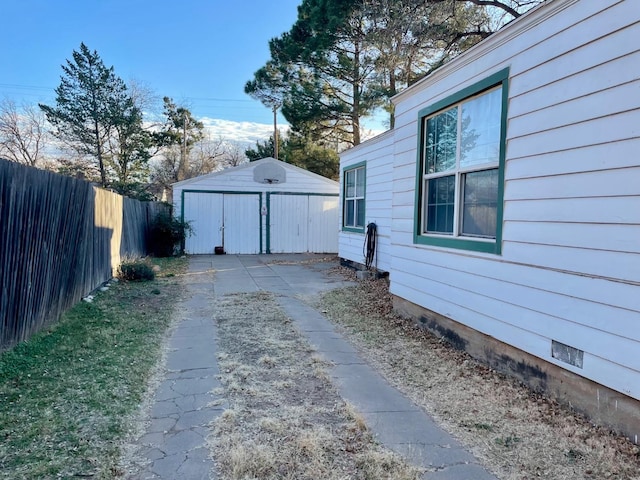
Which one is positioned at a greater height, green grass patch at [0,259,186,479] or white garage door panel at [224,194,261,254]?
white garage door panel at [224,194,261,254]

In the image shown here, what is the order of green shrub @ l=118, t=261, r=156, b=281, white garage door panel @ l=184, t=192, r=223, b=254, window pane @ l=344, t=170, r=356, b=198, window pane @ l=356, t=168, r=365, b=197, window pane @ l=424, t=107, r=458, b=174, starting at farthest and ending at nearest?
white garage door panel @ l=184, t=192, r=223, b=254 → window pane @ l=344, t=170, r=356, b=198 → window pane @ l=356, t=168, r=365, b=197 → green shrub @ l=118, t=261, r=156, b=281 → window pane @ l=424, t=107, r=458, b=174

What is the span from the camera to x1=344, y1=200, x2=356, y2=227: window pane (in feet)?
31.6

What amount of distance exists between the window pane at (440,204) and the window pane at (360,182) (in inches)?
176

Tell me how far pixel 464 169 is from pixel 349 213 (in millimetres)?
6001

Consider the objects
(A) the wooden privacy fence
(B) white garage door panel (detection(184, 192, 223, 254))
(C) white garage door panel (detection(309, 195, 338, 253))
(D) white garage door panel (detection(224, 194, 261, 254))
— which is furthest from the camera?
(C) white garage door panel (detection(309, 195, 338, 253))

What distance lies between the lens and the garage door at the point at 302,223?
44.5 feet

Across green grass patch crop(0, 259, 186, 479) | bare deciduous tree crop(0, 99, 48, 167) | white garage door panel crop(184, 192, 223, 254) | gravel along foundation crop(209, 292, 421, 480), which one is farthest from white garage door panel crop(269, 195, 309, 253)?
bare deciduous tree crop(0, 99, 48, 167)

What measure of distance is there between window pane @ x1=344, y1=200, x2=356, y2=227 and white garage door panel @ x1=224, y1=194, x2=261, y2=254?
4.40m

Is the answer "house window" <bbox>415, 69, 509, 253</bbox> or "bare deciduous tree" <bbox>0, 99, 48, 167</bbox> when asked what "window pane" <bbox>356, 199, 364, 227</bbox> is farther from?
"bare deciduous tree" <bbox>0, 99, 48, 167</bbox>

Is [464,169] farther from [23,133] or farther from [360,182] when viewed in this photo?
[23,133]

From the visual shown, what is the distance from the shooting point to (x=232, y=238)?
43.7 ft

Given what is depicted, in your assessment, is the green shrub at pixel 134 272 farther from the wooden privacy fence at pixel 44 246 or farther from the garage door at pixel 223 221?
the garage door at pixel 223 221

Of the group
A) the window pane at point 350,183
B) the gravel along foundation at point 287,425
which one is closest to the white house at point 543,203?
the gravel along foundation at point 287,425

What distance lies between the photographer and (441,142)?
4.39m
